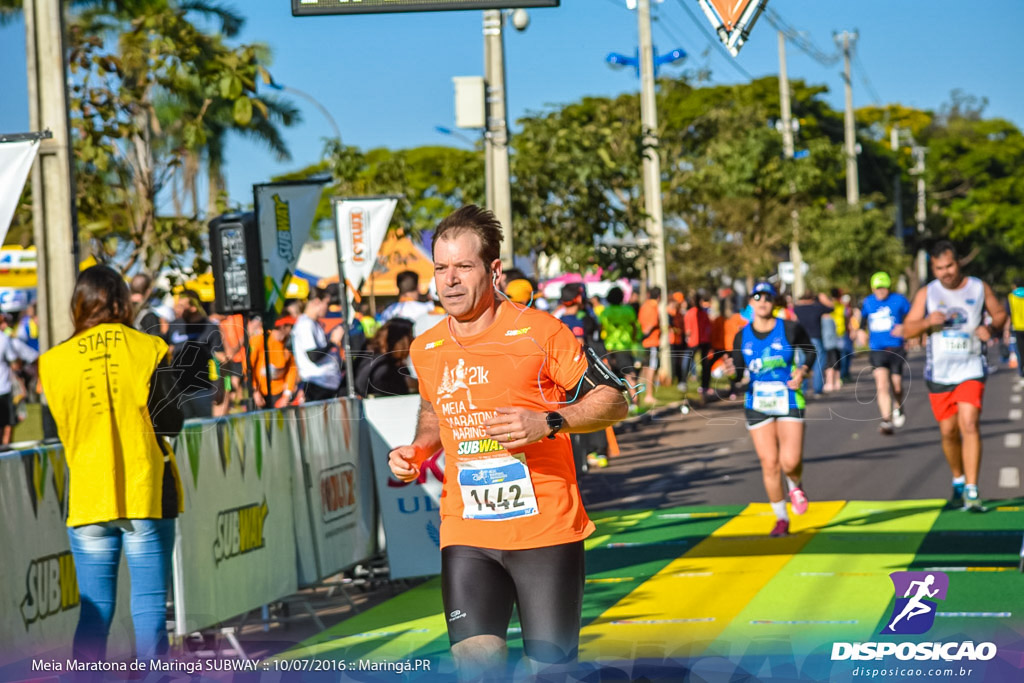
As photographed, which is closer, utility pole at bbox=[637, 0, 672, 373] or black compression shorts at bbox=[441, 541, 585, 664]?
black compression shorts at bbox=[441, 541, 585, 664]

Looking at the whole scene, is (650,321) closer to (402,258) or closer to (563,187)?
(563,187)

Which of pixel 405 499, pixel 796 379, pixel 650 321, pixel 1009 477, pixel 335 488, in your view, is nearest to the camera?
pixel 335 488

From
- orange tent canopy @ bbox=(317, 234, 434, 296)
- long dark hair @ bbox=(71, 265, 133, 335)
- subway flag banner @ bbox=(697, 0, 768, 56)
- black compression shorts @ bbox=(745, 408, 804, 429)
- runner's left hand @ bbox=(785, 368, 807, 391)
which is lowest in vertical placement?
black compression shorts @ bbox=(745, 408, 804, 429)

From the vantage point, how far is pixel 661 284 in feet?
82.9

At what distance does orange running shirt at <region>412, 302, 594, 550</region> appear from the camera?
13.4ft

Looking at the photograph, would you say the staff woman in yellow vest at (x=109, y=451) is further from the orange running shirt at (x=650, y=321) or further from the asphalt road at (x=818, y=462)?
the orange running shirt at (x=650, y=321)

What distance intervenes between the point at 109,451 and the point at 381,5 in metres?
2.63

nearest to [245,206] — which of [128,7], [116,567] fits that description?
[128,7]

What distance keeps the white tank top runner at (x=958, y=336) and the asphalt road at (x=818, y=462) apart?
1027 millimetres

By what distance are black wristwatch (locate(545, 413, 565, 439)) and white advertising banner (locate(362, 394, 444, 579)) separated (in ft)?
16.4

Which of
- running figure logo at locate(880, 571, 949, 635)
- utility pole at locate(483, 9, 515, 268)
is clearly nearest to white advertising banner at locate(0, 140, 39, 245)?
running figure logo at locate(880, 571, 949, 635)

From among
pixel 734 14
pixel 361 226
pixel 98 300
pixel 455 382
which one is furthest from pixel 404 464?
pixel 361 226

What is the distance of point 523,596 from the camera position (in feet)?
13.4

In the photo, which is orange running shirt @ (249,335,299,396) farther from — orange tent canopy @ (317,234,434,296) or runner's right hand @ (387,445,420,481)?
orange tent canopy @ (317,234,434,296)
